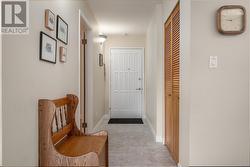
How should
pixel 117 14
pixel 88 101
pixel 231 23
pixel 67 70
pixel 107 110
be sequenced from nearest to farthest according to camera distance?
pixel 231 23 < pixel 67 70 < pixel 88 101 < pixel 117 14 < pixel 107 110

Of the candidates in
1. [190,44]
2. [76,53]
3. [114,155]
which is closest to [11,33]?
[190,44]

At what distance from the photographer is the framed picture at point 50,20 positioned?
2028mm

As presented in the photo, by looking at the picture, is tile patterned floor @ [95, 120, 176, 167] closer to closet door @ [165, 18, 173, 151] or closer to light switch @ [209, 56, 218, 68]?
closet door @ [165, 18, 173, 151]

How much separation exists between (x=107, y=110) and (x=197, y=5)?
5.00m

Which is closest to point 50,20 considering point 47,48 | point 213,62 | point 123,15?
point 47,48

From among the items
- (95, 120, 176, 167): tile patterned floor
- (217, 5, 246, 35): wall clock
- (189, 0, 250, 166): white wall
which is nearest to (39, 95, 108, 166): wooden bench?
(95, 120, 176, 167): tile patterned floor

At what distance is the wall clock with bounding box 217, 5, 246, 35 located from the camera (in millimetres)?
2111

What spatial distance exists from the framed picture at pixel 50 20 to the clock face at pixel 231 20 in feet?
4.98

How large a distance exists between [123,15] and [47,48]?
3.07 metres

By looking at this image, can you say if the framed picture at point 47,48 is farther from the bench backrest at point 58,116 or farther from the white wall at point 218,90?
the white wall at point 218,90

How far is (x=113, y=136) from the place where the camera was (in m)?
4.47

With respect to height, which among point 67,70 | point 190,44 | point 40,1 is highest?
point 40,1

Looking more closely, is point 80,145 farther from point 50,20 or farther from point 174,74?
point 174,74

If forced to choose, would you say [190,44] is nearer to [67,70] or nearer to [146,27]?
[67,70]
